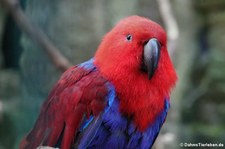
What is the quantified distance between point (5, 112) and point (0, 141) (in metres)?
0.12

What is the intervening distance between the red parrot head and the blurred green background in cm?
22

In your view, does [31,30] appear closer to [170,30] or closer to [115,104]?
[115,104]

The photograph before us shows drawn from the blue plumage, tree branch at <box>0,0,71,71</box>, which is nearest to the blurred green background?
tree branch at <box>0,0,71,71</box>

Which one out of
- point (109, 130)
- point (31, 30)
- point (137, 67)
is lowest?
point (109, 130)

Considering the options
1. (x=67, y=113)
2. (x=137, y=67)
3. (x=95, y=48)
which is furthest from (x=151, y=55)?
(x=95, y=48)

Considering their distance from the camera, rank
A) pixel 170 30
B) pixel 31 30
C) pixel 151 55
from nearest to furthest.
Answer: pixel 151 55, pixel 31 30, pixel 170 30

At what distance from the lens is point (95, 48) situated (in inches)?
88.4

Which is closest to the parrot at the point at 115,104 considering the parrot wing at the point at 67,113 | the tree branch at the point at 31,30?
the parrot wing at the point at 67,113

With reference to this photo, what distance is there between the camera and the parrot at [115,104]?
1.31m

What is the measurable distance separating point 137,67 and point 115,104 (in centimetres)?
12

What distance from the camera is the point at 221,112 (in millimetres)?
2971

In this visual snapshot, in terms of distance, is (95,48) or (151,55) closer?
(151,55)

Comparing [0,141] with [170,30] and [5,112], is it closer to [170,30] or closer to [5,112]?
[5,112]

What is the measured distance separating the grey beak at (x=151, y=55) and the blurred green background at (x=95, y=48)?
32 cm
